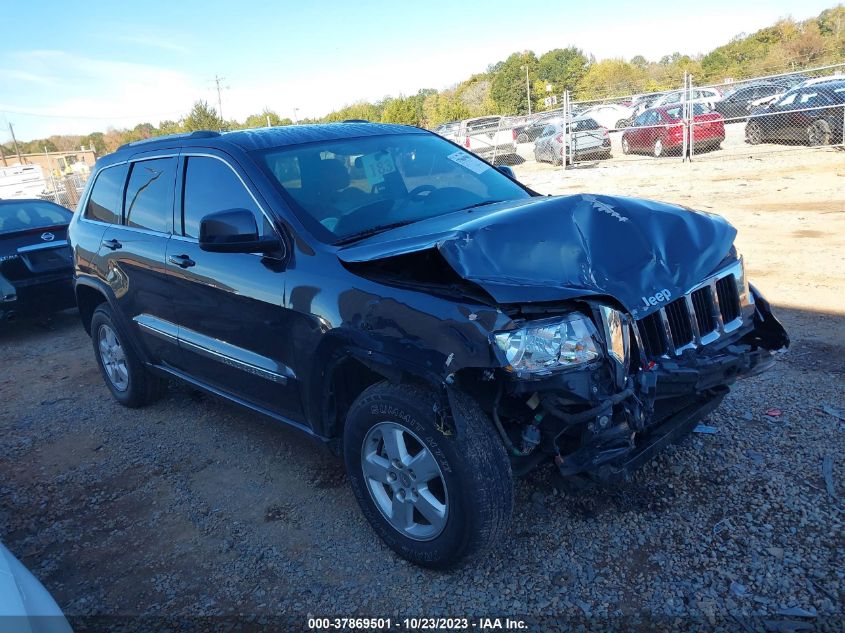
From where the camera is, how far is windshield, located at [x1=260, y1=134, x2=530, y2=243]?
3.31 metres

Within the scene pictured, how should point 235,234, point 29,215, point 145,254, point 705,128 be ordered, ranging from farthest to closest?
1. point 705,128
2. point 29,215
3. point 145,254
4. point 235,234

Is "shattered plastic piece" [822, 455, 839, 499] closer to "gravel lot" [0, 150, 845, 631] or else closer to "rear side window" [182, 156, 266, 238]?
"gravel lot" [0, 150, 845, 631]

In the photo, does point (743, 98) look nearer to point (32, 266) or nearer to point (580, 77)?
point (32, 266)

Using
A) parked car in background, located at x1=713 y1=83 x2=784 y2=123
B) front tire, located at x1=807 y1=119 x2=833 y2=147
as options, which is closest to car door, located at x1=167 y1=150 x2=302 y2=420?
front tire, located at x1=807 y1=119 x2=833 y2=147

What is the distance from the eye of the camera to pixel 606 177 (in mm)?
16625

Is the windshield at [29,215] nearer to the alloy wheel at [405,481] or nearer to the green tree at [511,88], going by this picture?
the alloy wheel at [405,481]

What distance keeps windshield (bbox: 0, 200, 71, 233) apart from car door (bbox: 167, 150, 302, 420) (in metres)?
5.27

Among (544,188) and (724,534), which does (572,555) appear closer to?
(724,534)

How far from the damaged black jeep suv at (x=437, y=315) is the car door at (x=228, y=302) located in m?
0.01

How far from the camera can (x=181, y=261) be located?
12.5 feet

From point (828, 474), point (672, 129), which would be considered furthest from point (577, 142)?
point (828, 474)

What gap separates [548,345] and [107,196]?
13.0ft

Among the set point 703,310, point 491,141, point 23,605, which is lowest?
point 23,605

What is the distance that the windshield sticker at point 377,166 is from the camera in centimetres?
367
